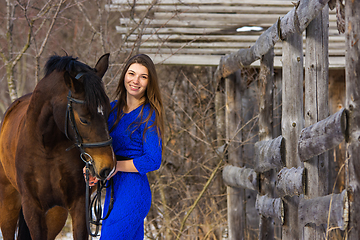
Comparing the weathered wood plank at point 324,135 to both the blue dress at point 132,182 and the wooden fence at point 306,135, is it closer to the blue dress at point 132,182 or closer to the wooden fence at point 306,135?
the wooden fence at point 306,135

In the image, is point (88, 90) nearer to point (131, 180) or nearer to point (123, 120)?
point (123, 120)

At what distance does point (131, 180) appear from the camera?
2473 mm

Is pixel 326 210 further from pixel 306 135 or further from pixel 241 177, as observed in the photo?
pixel 241 177

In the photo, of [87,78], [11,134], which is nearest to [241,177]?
[11,134]

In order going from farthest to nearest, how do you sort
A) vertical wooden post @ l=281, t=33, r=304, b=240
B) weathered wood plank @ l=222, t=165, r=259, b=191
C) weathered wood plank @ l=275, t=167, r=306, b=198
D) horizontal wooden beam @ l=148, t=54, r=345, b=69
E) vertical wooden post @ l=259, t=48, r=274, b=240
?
1. horizontal wooden beam @ l=148, t=54, r=345, b=69
2. weathered wood plank @ l=222, t=165, r=259, b=191
3. vertical wooden post @ l=259, t=48, r=274, b=240
4. vertical wooden post @ l=281, t=33, r=304, b=240
5. weathered wood plank @ l=275, t=167, r=306, b=198

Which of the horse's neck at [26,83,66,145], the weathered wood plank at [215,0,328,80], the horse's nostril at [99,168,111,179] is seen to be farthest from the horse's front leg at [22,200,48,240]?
the weathered wood plank at [215,0,328,80]

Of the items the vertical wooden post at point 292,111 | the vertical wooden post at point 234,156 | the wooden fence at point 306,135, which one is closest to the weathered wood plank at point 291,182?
the wooden fence at point 306,135

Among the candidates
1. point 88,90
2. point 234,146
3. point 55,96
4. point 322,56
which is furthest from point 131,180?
point 234,146

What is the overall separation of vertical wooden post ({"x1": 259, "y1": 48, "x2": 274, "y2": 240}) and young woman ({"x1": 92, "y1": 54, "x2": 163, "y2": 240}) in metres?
1.60

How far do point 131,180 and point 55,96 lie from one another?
80 centimetres

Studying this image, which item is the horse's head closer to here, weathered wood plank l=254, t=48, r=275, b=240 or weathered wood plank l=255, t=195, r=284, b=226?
weathered wood plank l=255, t=195, r=284, b=226

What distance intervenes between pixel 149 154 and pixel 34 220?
112 centimetres

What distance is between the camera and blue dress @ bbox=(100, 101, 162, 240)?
2.39 meters

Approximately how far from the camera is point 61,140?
2842 mm
